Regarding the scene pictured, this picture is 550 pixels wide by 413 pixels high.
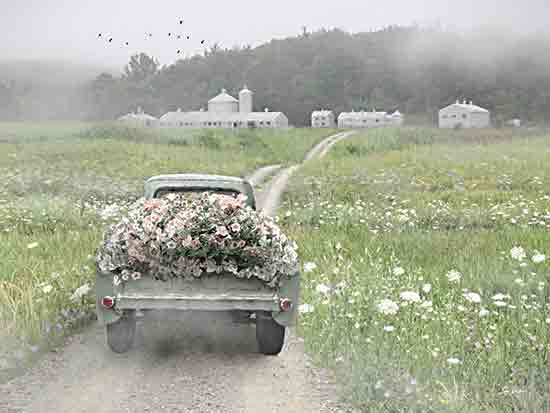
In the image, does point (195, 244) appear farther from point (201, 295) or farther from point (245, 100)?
point (245, 100)

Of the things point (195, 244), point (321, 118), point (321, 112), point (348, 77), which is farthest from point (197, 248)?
point (321, 112)

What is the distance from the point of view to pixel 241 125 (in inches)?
1714

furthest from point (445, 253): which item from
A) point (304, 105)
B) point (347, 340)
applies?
point (304, 105)

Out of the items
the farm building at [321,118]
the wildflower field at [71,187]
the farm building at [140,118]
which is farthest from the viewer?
the farm building at [321,118]

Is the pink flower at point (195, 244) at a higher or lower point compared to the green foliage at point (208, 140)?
higher

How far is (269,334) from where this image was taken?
6184 millimetres

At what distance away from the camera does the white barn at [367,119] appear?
43.1 meters

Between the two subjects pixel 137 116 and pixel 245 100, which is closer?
pixel 137 116

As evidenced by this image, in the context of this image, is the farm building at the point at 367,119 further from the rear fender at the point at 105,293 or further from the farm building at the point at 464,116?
the rear fender at the point at 105,293

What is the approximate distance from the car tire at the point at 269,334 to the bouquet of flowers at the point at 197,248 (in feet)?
1.59

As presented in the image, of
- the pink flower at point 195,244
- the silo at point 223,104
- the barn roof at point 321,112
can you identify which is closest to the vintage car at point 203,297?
the pink flower at point 195,244

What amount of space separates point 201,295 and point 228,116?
37.1 metres

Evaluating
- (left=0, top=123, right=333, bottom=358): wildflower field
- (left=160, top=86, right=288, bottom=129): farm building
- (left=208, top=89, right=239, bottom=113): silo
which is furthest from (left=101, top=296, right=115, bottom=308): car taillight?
(left=208, top=89, right=239, bottom=113): silo

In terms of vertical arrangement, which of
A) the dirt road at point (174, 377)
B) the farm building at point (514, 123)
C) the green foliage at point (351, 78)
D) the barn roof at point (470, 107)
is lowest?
the dirt road at point (174, 377)
